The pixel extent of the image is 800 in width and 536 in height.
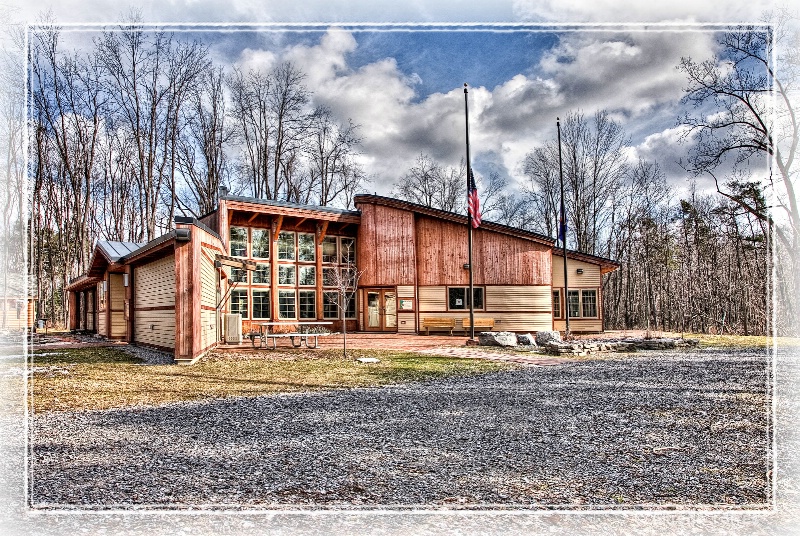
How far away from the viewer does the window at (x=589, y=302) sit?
21.2m

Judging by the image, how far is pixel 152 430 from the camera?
469cm

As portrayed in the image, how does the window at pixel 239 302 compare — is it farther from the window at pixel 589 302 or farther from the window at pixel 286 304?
the window at pixel 589 302

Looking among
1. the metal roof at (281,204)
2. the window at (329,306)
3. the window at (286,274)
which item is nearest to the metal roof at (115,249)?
the metal roof at (281,204)

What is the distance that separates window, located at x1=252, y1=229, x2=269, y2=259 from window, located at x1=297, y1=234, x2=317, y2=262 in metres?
1.39

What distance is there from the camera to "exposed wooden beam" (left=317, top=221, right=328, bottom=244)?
20.8m

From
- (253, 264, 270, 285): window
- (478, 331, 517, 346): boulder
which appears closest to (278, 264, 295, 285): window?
(253, 264, 270, 285): window

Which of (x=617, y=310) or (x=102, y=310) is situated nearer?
(x=102, y=310)

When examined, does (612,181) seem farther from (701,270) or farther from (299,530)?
(299,530)

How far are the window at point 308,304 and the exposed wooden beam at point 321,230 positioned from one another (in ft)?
7.46

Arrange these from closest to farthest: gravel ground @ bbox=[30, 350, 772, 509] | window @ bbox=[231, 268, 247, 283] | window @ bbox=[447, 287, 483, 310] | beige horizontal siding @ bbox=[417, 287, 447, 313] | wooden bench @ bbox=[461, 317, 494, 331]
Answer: gravel ground @ bbox=[30, 350, 772, 509] → window @ bbox=[231, 268, 247, 283] → wooden bench @ bbox=[461, 317, 494, 331] → window @ bbox=[447, 287, 483, 310] → beige horizontal siding @ bbox=[417, 287, 447, 313]

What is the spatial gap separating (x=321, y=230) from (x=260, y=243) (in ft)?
8.60

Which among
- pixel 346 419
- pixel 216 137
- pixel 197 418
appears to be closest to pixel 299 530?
pixel 346 419

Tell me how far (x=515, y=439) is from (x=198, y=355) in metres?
8.45

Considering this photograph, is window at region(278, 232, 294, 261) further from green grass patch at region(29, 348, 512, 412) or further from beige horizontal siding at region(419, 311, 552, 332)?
green grass patch at region(29, 348, 512, 412)
